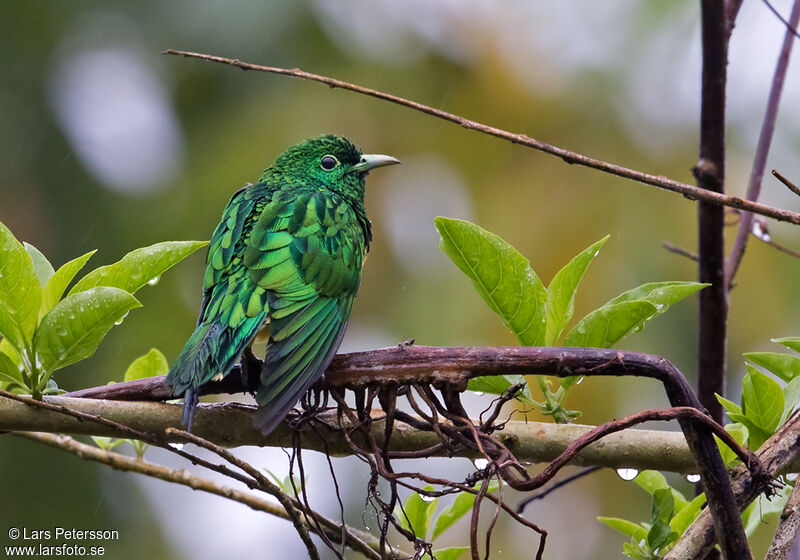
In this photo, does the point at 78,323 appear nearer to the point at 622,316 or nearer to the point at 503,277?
the point at 503,277

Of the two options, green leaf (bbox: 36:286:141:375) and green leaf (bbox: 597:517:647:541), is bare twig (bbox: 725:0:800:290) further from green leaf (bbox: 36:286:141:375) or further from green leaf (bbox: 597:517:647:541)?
green leaf (bbox: 36:286:141:375)

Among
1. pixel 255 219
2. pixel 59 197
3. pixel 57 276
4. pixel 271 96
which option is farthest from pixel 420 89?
pixel 57 276

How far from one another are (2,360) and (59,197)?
12482 mm

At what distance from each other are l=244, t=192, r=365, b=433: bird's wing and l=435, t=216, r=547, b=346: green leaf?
45 cm

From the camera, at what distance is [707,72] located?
8.98 feet

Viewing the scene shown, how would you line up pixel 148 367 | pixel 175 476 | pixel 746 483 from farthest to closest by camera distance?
1. pixel 148 367
2. pixel 175 476
3. pixel 746 483

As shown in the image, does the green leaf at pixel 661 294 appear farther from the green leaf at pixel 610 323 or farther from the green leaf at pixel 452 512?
the green leaf at pixel 452 512

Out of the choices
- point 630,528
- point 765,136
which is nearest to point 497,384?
point 630,528

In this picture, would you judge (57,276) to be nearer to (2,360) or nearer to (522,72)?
(2,360)

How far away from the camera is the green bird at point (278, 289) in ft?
7.38

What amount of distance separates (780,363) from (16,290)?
6.44 feet

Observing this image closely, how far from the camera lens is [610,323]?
7.01 ft

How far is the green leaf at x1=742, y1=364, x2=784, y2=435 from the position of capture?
80.7 inches

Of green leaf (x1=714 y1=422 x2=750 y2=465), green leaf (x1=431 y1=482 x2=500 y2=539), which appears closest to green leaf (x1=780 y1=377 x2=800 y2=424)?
green leaf (x1=714 y1=422 x2=750 y2=465)
